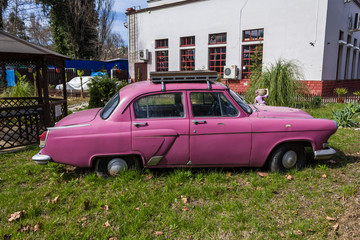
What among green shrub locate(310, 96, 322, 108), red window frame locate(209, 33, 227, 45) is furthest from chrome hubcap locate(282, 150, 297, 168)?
red window frame locate(209, 33, 227, 45)

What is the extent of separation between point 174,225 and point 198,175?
1.35 meters

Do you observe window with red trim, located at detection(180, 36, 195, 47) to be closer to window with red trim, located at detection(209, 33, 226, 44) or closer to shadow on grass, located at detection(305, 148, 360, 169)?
window with red trim, located at detection(209, 33, 226, 44)

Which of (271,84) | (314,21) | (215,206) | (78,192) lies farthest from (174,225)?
(314,21)

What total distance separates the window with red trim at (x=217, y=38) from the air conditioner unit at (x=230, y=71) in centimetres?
221

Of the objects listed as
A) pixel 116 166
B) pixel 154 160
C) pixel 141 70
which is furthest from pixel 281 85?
pixel 141 70

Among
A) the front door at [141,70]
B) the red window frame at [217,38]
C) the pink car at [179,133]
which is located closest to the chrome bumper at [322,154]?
the pink car at [179,133]

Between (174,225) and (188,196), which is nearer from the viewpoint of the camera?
(174,225)

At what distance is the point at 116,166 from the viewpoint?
170 inches

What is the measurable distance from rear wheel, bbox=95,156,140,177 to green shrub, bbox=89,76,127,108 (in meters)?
6.10

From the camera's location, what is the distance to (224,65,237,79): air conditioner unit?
1664cm

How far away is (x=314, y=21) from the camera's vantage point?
14.3 meters

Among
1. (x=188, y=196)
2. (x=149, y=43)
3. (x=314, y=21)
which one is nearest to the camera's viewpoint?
(x=188, y=196)

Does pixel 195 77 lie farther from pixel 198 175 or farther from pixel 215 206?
pixel 215 206

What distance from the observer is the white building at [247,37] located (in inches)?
574
